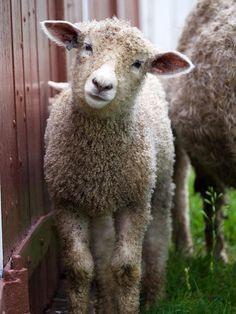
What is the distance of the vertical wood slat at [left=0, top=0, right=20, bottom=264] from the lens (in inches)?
175

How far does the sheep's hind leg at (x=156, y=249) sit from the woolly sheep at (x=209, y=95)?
34 centimetres

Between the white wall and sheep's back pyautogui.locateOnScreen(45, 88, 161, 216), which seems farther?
the white wall

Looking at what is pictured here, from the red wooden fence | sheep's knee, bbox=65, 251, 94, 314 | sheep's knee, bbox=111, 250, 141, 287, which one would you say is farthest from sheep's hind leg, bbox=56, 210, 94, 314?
the red wooden fence

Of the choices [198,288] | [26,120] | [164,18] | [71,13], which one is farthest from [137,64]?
[164,18]

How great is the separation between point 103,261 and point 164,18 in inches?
351

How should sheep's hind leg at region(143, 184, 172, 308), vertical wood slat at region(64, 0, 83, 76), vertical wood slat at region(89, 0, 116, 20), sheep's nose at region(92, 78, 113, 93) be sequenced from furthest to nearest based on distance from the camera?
1. vertical wood slat at region(89, 0, 116, 20)
2. vertical wood slat at region(64, 0, 83, 76)
3. sheep's hind leg at region(143, 184, 172, 308)
4. sheep's nose at region(92, 78, 113, 93)

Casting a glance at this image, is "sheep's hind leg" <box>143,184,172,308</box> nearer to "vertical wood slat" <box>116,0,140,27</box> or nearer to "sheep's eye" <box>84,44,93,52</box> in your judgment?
"sheep's eye" <box>84,44,93,52</box>

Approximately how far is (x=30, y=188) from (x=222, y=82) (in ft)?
4.70

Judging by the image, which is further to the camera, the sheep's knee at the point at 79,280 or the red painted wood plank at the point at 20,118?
the red painted wood plank at the point at 20,118

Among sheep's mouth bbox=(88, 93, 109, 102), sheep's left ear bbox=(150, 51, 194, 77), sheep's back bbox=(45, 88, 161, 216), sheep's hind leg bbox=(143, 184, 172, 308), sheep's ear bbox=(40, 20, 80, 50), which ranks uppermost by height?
sheep's ear bbox=(40, 20, 80, 50)

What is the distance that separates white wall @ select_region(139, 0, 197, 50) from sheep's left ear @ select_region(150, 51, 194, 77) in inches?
327

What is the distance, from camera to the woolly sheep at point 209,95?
18.6 ft

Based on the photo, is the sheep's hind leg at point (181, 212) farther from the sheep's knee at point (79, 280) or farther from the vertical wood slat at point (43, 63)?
the sheep's knee at point (79, 280)

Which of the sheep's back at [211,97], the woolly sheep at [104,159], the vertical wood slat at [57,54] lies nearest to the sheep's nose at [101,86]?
the woolly sheep at [104,159]
